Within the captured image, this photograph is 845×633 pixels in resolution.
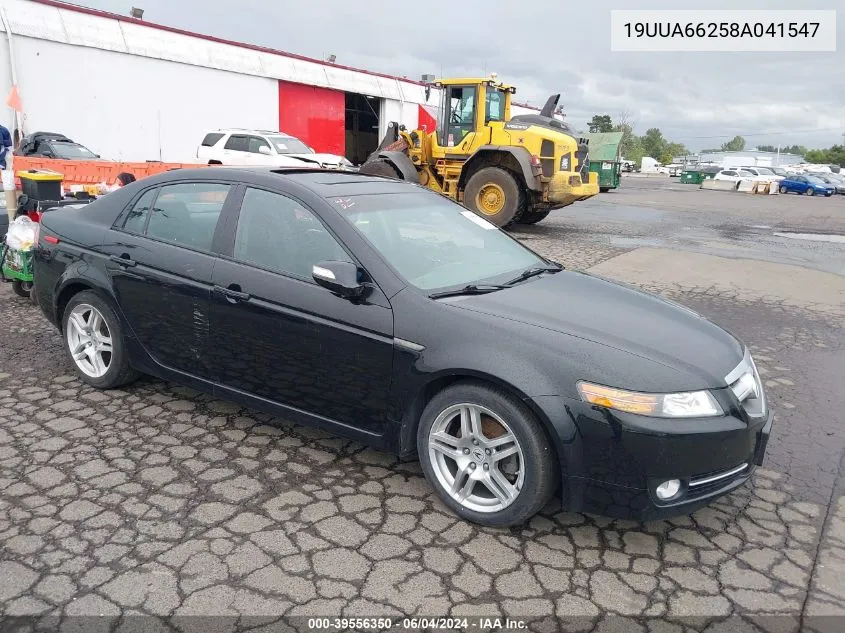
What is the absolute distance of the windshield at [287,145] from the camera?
17.5 meters

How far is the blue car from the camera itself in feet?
127

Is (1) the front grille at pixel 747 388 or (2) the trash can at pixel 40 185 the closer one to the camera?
(1) the front grille at pixel 747 388

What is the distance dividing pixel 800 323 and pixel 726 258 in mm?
4340

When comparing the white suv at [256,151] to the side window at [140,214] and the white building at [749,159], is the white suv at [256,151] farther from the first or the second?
the white building at [749,159]

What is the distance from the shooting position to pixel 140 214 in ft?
13.7

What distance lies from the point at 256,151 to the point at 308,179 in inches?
577

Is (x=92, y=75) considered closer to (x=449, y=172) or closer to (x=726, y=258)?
(x=449, y=172)

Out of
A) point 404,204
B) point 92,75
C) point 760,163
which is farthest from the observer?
point 760,163

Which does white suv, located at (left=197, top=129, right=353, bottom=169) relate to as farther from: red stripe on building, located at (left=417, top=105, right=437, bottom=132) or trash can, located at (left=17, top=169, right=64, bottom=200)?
red stripe on building, located at (left=417, top=105, right=437, bottom=132)

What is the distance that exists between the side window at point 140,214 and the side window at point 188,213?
1.9 inches

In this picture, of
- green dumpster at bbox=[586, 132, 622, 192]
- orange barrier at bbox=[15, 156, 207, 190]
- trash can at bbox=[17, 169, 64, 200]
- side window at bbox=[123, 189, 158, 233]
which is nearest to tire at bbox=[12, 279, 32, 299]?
trash can at bbox=[17, 169, 64, 200]

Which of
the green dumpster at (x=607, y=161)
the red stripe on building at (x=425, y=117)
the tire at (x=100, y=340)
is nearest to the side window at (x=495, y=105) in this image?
the green dumpster at (x=607, y=161)

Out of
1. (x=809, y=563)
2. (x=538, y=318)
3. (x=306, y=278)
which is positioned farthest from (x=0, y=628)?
(x=809, y=563)

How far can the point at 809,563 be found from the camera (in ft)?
9.34
